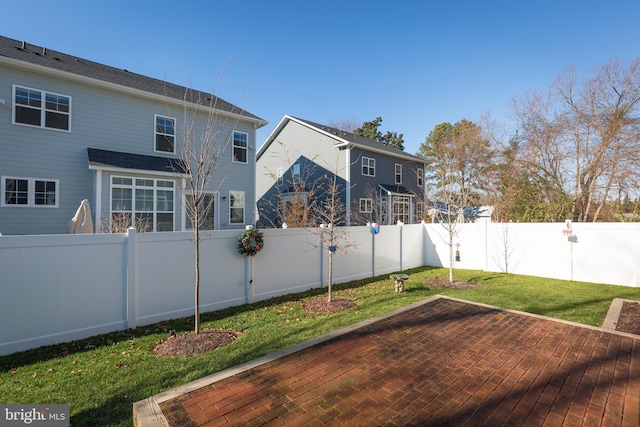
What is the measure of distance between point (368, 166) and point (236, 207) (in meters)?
9.89

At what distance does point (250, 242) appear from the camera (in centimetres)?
629

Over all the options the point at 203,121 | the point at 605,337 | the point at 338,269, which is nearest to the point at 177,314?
the point at 338,269

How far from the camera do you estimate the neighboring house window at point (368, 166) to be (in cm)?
1994

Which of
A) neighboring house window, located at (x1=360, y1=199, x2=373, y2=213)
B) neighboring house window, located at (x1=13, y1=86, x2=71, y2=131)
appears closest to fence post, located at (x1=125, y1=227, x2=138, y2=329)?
neighboring house window, located at (x1=13, y1=86, x2=71, y2=131)

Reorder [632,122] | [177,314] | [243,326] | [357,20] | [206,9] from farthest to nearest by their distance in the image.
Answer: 1. [632,122]
2. [357,20]
3. [206,9]
4. [177,314]
5. [243,326]

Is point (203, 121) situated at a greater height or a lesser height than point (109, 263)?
greater

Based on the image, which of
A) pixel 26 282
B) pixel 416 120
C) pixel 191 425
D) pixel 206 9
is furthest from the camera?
pixel 416 120

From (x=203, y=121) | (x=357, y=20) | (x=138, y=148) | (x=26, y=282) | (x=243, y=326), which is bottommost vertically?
(x=243, y=326)

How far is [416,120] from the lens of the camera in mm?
22062

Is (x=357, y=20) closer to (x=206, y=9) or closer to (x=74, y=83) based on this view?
(x=206, y=9)

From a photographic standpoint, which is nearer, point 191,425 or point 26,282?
point 191,425

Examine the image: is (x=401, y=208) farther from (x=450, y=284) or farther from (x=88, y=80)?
(x=88, y=80)

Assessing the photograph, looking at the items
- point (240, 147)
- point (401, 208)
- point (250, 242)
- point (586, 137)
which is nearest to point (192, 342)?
point (250, 242)

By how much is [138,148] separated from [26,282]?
8.70 metres
